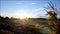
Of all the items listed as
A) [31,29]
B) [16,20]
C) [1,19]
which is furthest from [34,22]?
[1,19]

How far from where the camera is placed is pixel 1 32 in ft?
14.1

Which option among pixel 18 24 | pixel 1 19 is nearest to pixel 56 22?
A: pixel 18 24

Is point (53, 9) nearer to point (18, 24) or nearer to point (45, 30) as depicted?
point (45, 30)

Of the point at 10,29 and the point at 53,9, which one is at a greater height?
the point at 53,9

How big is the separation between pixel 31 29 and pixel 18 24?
0.42 meters

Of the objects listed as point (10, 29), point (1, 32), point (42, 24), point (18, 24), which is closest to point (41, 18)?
point (42, 24)

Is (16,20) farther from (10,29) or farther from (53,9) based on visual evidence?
(53,9)

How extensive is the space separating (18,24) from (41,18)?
72 cm

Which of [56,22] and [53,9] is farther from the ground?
[53,9]

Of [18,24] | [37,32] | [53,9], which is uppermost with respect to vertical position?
[53,9]

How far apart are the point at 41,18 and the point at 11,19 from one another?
912 millimetres

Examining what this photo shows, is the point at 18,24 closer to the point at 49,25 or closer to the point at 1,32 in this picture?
the point at 1,32

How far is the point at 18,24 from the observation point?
432 centimetres

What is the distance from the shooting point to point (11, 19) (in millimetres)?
4348
